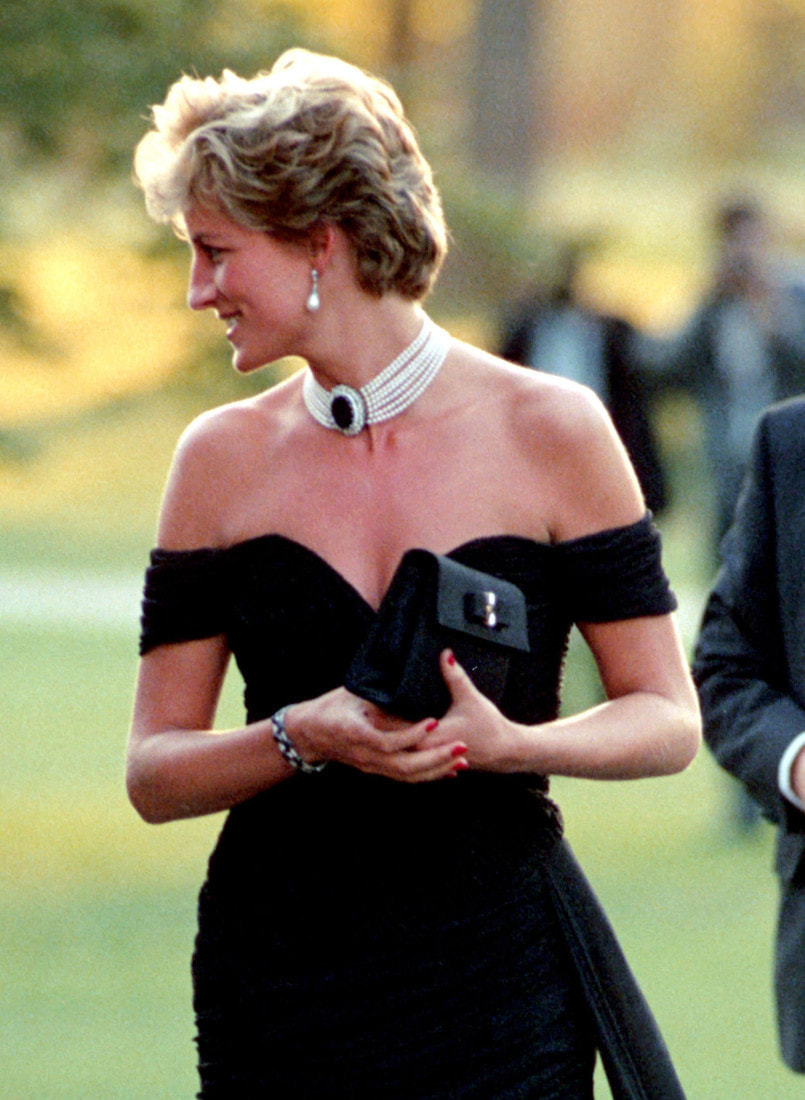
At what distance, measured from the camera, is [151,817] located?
3.05 meters

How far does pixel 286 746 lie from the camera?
2.79 meters

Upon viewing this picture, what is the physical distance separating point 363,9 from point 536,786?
1056cm

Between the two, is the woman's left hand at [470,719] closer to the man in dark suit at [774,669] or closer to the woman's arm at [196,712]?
the woman's arm at [196,712]

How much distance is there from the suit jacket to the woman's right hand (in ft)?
19.4

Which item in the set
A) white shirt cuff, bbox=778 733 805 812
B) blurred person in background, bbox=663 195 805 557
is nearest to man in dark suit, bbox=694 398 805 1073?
white shirt cuff, bbox=778 733 805 812

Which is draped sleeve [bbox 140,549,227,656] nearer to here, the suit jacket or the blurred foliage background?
the blurred foliage background

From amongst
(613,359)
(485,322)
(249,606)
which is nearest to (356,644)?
(249,606)

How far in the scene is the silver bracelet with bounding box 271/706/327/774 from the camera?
9.13 feet

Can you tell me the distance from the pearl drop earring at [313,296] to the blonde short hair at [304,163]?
0.05 metres

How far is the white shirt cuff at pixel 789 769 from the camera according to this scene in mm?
3088

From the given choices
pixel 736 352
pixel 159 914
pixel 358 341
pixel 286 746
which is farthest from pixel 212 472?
pixel 736 352

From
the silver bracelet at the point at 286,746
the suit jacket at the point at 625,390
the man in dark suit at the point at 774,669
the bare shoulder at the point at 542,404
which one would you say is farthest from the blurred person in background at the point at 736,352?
the silver bracelet at the point at 286,746

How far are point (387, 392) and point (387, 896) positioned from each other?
67 centimetres

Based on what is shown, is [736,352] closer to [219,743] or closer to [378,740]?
[219,743]
